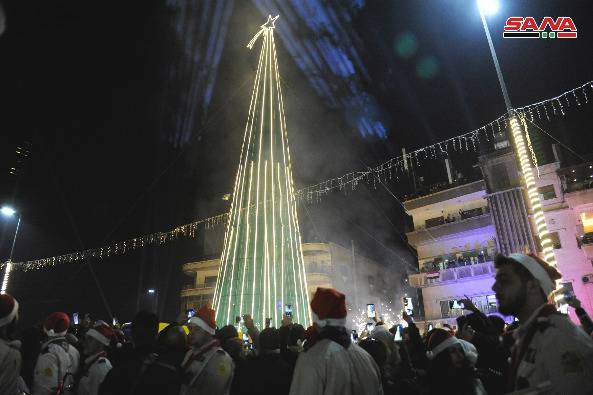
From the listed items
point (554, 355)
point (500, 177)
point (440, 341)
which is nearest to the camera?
point (554, 355)

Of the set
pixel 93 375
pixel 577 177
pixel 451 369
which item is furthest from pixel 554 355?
pixel 577 177

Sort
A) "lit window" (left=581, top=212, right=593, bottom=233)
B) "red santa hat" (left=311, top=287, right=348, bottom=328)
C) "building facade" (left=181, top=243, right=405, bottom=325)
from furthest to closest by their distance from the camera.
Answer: "building facade" (left=181, top=243, right=405, bottom=325), "lit window" (left=581, top=212, right=593, bottom=233), "red santa hat" (left=311, top=287, right=348, bottom=328)

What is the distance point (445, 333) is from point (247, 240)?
48.6ft

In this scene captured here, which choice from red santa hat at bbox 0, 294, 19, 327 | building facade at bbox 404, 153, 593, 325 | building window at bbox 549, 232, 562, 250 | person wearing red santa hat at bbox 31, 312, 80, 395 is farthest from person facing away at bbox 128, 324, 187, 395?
building window at bbox 549, 232, 562, 250

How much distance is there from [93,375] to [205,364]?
1.59 metres

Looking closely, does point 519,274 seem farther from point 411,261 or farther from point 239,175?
point 411,261

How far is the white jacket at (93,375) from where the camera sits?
4.48 m

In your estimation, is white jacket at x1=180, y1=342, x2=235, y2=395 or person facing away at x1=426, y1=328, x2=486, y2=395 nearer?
person facing away at x1=426, y1=328, x2=486, y2=395

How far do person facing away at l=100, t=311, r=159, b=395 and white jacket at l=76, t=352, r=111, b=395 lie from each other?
93 centimetres

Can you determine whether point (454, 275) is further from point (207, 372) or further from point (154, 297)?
point (154, 297)

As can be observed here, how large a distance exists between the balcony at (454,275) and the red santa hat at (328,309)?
2754 cm

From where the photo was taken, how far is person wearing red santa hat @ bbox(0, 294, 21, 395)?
135 inches

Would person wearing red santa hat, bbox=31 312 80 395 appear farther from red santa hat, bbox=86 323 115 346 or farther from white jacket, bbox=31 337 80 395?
red santa hat, bbox=86 323 115 346

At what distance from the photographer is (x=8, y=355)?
3492 millimetres
